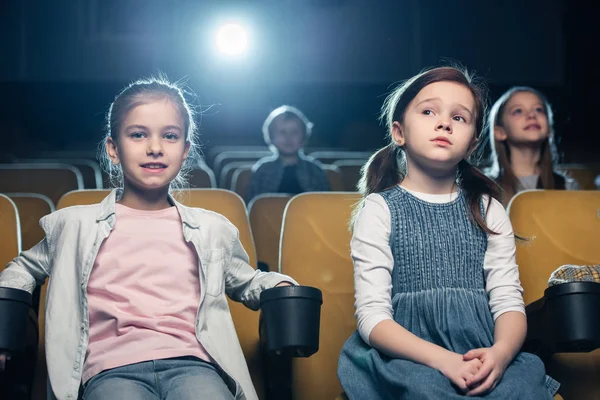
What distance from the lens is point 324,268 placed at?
1.66 metres

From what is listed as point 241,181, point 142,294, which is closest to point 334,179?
point 241,181

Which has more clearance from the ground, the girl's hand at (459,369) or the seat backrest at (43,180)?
the seat backrest at (43,180)

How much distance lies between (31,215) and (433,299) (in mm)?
971

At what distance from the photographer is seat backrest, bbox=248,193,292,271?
2191 millimetres

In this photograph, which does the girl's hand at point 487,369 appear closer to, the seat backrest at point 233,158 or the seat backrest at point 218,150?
the seat backrest at point 233,158

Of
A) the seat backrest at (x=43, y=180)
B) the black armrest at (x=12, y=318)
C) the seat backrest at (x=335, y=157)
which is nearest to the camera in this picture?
the black armrest at (x=12, y=318)

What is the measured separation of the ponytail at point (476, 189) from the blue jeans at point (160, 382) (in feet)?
1.75

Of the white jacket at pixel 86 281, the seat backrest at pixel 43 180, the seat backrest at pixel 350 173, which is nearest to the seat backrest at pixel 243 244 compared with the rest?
the white jacket at pixel 86 281

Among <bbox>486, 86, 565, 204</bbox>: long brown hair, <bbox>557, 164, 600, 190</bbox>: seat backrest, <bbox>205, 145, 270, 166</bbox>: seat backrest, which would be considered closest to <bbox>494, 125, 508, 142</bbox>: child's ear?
<bbox>486, 86, 565, 204</bbox>: long brown hair

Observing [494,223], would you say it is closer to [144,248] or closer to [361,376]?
[361,376]

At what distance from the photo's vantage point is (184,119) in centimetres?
153

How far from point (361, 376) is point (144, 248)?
1.41 ft

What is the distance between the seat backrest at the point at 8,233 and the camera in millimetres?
1596

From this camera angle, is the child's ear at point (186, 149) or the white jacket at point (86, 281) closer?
the white jacket at point (86, 281)
